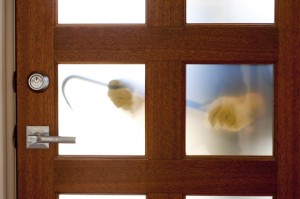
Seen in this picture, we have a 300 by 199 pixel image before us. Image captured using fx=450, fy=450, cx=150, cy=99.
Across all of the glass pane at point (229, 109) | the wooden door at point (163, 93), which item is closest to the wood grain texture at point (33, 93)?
the wooden door at point (163, 93)

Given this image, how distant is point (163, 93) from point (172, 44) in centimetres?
17

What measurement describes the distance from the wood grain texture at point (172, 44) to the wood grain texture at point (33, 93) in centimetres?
5

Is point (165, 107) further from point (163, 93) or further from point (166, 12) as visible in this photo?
point (166, 12)

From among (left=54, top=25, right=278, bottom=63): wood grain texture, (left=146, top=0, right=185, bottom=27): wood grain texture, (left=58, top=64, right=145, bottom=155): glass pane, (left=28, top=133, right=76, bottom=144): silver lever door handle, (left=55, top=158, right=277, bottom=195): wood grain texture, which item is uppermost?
(left=146, top=0, right=185, bottom=27): wood grain texture

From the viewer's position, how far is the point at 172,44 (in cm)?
155

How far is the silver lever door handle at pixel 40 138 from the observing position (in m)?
1.55

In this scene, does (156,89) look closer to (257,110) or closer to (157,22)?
(157,22)

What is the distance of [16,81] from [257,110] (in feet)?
2.77

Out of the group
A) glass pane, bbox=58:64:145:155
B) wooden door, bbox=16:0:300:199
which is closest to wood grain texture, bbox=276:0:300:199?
wooden door, bbox=16:0:300:199

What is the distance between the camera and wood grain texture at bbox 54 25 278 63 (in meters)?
1.54

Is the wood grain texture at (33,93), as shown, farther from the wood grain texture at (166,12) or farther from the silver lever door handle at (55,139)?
the wood grain texture at (166,12)

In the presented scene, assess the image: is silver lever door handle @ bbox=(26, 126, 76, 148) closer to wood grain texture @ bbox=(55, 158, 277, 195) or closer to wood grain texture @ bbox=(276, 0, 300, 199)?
wood grain texture @ bbox=(55, 158, 277, 195)

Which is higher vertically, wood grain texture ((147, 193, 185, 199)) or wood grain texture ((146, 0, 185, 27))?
wood grain texture ((146, 0, 185, 27))

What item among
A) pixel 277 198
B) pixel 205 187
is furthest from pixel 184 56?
pixel 277 198
